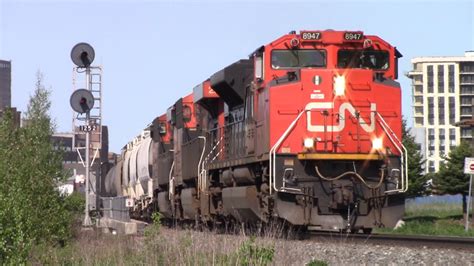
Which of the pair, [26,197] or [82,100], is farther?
[82,100]

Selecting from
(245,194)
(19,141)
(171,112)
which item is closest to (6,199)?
(245,194)

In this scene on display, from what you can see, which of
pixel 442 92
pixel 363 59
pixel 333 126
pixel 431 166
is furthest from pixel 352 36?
pixel 442 92

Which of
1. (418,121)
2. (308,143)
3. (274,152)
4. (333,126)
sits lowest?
(274,152)

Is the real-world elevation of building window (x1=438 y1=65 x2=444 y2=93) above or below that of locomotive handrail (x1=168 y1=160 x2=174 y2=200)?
above

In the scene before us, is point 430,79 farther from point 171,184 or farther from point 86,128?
point 86,128

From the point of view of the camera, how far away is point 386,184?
15453 millimetres

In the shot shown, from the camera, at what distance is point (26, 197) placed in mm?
14148

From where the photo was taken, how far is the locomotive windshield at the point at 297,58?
16141 mm

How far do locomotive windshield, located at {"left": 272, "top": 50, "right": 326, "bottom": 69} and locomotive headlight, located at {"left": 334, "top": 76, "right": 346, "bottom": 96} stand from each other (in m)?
0.56

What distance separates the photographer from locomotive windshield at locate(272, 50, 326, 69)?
16141mm

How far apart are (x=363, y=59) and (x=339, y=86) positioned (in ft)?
2.97

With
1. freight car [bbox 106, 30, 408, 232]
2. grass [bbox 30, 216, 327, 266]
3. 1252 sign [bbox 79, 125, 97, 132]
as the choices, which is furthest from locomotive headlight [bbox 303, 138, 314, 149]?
1252 sign [bbox 79, 125, 97, 132]

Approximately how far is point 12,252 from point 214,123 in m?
10.7

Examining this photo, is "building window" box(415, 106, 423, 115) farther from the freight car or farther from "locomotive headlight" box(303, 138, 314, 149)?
"locomotive headlight" box(303, 138, 314, 149)
